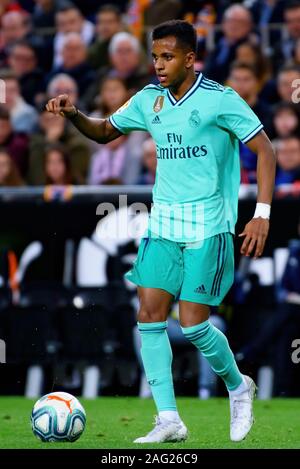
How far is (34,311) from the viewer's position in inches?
465

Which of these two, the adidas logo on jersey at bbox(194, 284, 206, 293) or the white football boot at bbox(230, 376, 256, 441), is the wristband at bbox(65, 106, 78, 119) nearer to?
the adidas logo on jersey at bbox(194, 284, 206, 293)

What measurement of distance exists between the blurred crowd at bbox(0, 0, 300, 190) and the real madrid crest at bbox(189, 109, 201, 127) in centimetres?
423

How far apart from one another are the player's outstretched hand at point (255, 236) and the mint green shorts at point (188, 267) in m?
0.42

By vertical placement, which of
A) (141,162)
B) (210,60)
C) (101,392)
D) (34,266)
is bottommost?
(101,392)

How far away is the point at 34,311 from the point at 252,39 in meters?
4.03

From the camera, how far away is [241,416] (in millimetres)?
7508

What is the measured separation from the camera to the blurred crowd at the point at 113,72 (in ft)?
40.8

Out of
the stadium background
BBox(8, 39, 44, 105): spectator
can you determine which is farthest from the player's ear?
BBox(8, 39, 44, 105): spectator

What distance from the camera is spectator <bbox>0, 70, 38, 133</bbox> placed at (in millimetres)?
14320

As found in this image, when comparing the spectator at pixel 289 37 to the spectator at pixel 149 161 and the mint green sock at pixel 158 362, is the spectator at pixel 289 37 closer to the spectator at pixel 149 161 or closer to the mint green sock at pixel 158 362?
the spectator at pixel 149 161

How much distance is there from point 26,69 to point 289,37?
11.0ft

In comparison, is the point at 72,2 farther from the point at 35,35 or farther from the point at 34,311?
the point at 34,311

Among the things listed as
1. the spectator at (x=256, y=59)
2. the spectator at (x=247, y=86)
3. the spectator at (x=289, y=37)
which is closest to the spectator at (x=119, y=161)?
the spectator at (x=247, y=86)
